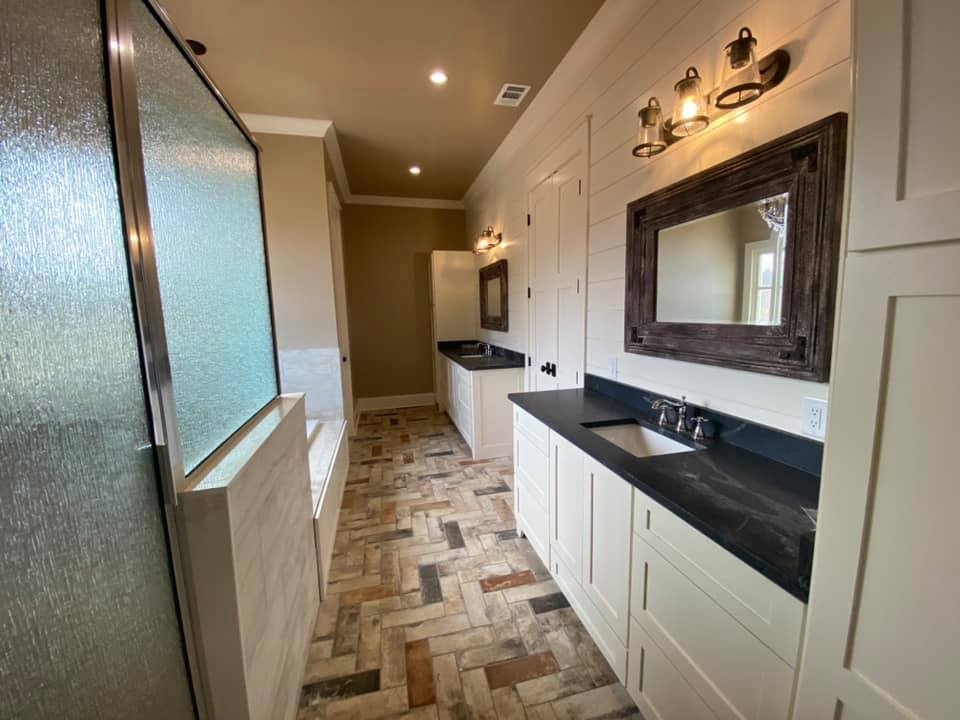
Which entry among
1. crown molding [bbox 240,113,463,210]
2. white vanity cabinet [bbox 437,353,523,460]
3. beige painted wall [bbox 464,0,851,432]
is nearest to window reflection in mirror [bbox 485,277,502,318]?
white vanity cabinet [bbox 437,353,523,460]

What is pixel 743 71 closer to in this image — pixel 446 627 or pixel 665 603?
pixel 665 603

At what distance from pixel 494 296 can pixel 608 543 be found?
131 inches

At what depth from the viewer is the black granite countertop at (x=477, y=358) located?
3.61 m

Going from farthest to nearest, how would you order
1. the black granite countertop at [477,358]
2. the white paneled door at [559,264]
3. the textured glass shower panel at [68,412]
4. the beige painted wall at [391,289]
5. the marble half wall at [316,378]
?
1. the beige painted wall at [391,289]
2. the black granite countertop at [477,358]
3. the marble half wall at [316,378]
4. the white paneled door at [559,264]
5. the textured glass shower panel at [68,412]

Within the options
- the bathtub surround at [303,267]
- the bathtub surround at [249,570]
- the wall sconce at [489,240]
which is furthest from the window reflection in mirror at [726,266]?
the bathtub surround at [303,267]

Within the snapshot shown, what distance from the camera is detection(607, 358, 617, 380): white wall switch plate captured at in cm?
214

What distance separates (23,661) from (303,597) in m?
1.27

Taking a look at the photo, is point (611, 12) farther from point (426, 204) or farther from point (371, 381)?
point (371, 381)

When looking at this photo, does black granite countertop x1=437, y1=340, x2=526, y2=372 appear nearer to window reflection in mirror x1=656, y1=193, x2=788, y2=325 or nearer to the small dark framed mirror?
the small dark framed mirror

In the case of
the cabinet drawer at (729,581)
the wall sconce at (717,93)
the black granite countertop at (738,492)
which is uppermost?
the wall sconce at (717,93)

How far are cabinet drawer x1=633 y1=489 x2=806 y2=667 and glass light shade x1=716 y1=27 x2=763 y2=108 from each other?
1308 mm

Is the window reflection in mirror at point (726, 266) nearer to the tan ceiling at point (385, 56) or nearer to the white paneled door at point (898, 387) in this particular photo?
the white paneled door at point (898, 387)

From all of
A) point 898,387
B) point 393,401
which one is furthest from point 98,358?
point 393,401

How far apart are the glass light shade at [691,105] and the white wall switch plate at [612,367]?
1.11 m
